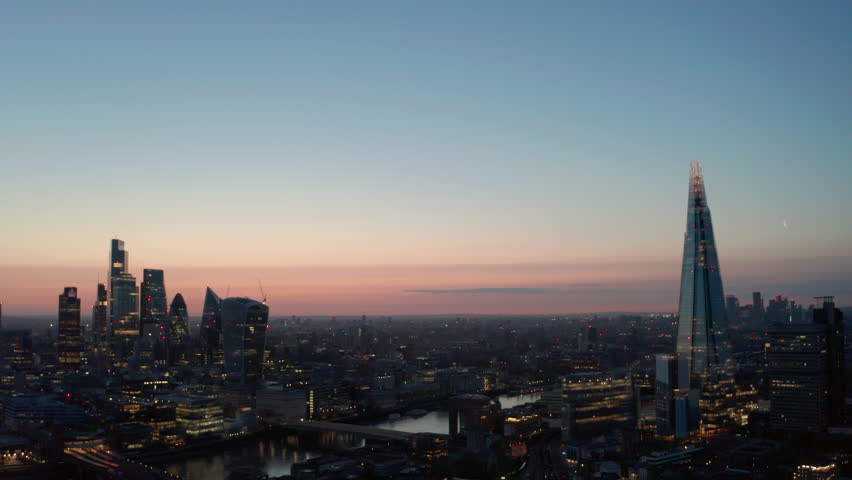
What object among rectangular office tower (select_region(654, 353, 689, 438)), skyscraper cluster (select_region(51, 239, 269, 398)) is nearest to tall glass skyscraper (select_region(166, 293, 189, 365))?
skyscraper cluster (select_region(51, 239, 269, 398))

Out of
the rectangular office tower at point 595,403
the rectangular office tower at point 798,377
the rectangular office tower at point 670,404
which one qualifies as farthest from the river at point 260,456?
the rectangular office tower at point 798,377

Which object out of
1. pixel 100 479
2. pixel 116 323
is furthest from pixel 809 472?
pixel 116 323

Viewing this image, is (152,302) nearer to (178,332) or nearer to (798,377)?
(178,332)

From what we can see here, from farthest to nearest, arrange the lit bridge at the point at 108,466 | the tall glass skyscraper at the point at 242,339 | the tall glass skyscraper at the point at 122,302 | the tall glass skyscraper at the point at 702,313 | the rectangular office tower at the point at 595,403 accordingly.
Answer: the tall glass skyscraper at the point at 122,302
the tall glass skyscraper at the point at 242,339
the tall glass skyscraper at the point at 702,313
the rectangular office tower at the point at 595,403
the lit bridge at the point at 108,466

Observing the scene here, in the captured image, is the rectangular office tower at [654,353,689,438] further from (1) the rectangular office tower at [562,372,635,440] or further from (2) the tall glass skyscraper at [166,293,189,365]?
(2) the tall glass skyscraper at [166,293,189,365]

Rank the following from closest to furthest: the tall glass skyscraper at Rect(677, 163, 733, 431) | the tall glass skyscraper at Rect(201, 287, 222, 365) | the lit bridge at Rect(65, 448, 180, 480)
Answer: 1. the lit bridge at Rect(65, 448, 180, 480)
2. the tall glass skyscraper at Rect(677, 163, 733, 431)
3. the tall glass skyscraper at Rect(201, 287, 222, 365)

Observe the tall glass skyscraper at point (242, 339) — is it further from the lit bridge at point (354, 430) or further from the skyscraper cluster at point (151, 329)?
the lit bridge at point (354, 430)
